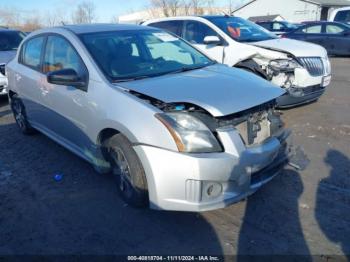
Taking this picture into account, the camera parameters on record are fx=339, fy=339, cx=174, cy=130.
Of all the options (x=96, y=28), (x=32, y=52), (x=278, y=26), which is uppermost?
(x=96, y=28)

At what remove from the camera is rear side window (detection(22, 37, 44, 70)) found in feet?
15.1

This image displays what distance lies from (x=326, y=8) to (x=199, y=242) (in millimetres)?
42422

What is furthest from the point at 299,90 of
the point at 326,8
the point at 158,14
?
the point at 158,14

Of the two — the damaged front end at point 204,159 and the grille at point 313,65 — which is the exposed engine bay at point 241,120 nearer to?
the damaged front end at point 204,159

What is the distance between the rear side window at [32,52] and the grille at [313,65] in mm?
4245

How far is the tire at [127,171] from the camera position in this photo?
9.98 feet

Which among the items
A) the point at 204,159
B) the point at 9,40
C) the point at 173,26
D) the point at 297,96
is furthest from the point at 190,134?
the point at 9,40

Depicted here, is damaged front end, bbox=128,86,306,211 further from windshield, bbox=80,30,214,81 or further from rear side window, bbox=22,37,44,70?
rear side window, bbox=22,37,44,70

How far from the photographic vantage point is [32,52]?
15.9 ft

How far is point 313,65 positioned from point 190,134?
415 centimetres

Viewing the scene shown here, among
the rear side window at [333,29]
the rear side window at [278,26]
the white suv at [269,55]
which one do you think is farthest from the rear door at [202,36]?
the rear side window at [278,26]

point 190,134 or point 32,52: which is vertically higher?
point 32,52

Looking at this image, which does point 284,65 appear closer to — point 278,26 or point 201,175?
point 201,175

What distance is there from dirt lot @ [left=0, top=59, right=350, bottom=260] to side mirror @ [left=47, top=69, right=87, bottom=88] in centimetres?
117
